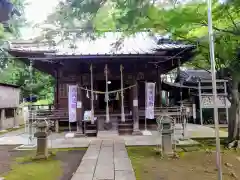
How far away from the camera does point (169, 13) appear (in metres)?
7.65

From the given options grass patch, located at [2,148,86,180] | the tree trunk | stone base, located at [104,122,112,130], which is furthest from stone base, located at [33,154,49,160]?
the tree trunk

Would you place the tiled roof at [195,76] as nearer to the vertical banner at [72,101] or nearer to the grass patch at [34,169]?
the vertical banner at [72,101]

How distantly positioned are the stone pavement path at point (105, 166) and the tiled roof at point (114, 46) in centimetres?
531

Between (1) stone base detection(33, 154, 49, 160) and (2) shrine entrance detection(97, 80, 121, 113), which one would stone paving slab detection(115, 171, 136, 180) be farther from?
(2) shrine entrance detection(97, 80, 121, 113)

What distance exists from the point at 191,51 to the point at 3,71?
1695 cm

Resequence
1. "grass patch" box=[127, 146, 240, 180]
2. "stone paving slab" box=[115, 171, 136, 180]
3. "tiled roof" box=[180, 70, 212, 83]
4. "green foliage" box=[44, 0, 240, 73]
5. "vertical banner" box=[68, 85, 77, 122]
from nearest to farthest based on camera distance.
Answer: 1. "green foliage" box=[44, 0, 240, 73]
2. "stone paving slab" box=[115, 171, 136, 180]
3. "grass patch" box=[127, 146, 240, 180]
4. "vertical banner" box=[68, 85, 77, 122]
5. "tiled roof" box=[180, 70, 212, 83]

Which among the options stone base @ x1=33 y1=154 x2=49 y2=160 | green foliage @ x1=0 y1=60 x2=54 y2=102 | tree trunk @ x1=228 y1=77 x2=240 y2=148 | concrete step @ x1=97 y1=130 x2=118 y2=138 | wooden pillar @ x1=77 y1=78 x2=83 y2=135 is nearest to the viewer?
stone base @ x1=33 y1=154 x2=49 y2=160

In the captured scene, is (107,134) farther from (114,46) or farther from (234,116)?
(234,116)

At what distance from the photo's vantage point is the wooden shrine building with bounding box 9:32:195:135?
482 inches

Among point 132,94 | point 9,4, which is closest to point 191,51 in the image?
point 132,94

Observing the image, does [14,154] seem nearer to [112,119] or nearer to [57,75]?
[112,119]

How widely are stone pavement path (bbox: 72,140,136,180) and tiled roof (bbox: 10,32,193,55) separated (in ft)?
17.4

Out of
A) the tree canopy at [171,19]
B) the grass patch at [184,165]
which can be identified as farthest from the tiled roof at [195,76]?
the grass patch at [184,165]

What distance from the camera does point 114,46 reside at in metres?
12.6
